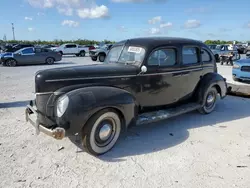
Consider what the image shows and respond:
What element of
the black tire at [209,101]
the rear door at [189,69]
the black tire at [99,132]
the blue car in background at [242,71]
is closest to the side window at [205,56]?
the rear door at [189,69]

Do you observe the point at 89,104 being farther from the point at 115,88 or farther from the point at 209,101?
the point at 209,101

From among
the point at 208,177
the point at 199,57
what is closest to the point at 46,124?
the point at 208,177

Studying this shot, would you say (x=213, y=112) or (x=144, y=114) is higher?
(x=144, y=114)

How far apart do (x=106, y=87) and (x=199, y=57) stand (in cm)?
300

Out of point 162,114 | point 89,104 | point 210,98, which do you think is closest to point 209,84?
point 210,98

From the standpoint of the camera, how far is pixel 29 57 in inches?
738

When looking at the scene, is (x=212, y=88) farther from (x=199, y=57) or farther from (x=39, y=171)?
(x=39, y=171)

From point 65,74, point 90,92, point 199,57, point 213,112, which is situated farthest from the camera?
point 213,112

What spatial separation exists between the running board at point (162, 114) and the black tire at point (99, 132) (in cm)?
50

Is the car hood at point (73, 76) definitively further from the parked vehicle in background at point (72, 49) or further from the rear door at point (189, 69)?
the parked vehicle in background at point (72, 49)

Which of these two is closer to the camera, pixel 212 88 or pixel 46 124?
pixel 46 124

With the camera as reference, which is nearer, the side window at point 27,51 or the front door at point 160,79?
the front door at point 160,79

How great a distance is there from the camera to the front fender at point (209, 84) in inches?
226

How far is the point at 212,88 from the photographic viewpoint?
20.0 ft
